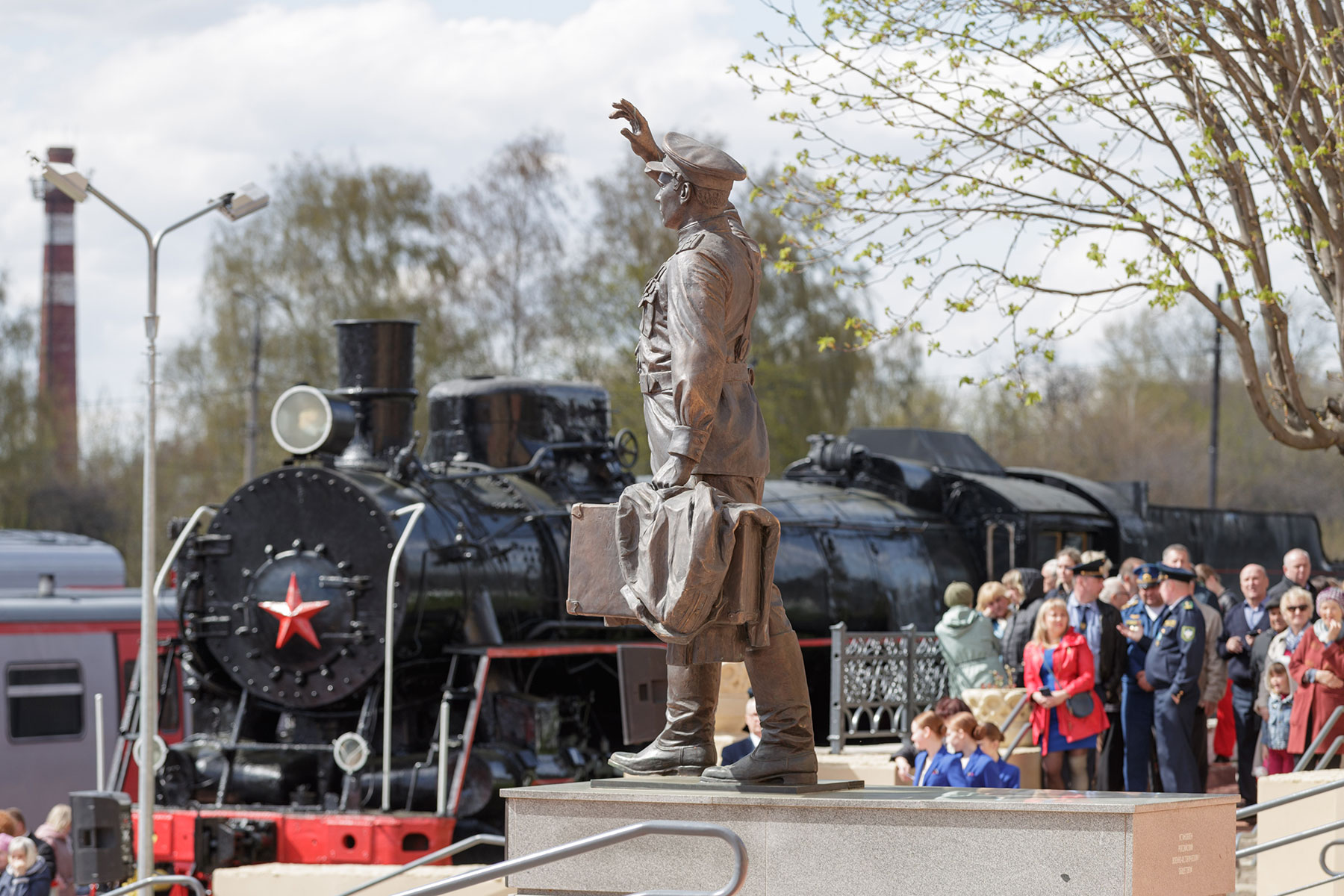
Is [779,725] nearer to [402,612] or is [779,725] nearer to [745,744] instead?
[745,744]

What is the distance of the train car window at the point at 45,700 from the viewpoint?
14312 mm

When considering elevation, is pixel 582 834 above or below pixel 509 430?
below

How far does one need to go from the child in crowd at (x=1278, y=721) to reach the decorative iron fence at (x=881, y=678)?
7.10 ft

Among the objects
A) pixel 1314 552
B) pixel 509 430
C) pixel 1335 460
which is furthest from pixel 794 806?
pixel 1335 460

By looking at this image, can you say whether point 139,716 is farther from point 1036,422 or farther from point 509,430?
point 1036,422

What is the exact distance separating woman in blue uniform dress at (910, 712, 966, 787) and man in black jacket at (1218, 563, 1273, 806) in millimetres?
3394

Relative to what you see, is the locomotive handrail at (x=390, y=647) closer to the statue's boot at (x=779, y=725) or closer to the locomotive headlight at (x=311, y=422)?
the locomotive headlight at (x=311, y=422)

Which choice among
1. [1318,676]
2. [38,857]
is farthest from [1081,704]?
[38,857]

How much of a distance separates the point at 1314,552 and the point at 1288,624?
28.2ft

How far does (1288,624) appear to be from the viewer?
957cm

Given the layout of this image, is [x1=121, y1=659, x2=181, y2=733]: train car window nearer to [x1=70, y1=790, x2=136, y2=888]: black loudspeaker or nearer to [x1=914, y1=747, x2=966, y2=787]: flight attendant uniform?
[x1=70, y1=790, x2=136, y2=888]: black loudspeaker

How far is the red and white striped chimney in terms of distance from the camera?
37844 millimetres

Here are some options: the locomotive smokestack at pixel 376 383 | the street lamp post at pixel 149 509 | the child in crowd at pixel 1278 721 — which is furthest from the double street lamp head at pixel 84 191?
the child in crowd at pixel 1278 721

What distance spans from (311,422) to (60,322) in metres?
29.6
